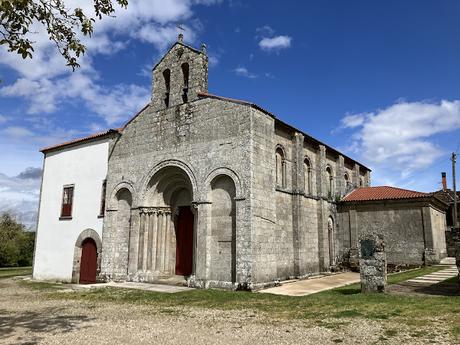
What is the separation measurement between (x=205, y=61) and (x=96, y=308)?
35.3 feet

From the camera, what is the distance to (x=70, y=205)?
788 inches

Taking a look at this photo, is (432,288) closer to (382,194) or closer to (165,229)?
(382,194)

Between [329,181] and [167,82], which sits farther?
[329,181]

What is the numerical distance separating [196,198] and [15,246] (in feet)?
84.2

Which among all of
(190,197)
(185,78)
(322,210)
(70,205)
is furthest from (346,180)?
(70,205)

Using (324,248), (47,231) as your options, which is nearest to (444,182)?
(324,248)

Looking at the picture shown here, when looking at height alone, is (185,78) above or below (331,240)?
above

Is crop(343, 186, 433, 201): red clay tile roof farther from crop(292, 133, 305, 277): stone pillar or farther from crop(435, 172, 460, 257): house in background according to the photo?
crop(292, 133, 305, 277): stone pillar

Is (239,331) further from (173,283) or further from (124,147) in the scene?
(124,147)

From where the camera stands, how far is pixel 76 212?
1959 centimetres

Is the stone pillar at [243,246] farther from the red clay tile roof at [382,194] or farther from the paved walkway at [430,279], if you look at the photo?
the red clay tile roof at [382,194]

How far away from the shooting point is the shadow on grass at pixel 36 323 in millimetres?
7230

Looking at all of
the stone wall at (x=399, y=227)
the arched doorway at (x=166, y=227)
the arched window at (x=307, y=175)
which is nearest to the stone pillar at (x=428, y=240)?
the stone wall at (x=399, y=227)

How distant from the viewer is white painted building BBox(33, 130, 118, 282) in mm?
18984
